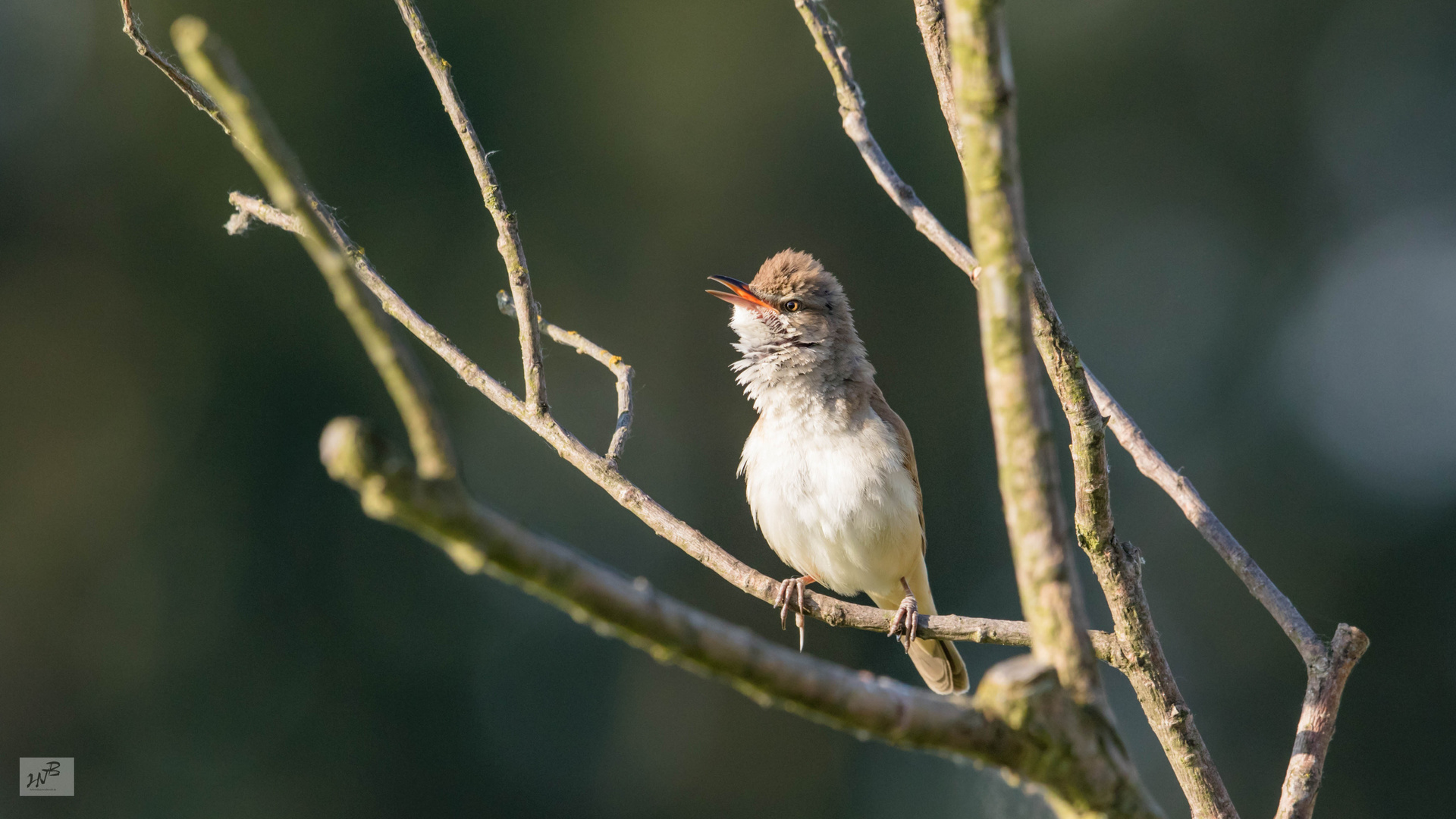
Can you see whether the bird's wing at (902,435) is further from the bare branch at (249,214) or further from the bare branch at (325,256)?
the bare branch at (325,256)

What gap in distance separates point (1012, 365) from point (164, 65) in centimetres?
256

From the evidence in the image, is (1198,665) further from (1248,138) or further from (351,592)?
(351,592)

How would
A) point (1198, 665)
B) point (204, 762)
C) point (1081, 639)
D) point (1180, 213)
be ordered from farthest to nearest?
point (1180, 213) → point (1198, 665) → point (204, 762) → point (1081, 639)

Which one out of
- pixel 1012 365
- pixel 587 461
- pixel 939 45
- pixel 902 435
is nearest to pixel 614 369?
pixel 587 461

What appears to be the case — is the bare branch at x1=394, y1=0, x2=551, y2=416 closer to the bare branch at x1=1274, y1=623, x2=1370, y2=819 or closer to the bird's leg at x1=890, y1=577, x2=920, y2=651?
the bird's leg at x1=890, y1=577, x2=920, y2=651

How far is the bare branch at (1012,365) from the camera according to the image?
1.21 m

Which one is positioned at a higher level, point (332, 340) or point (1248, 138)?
point (1248, 138)

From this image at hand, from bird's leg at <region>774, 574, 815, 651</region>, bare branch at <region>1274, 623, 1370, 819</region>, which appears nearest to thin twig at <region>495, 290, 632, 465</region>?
bird's leg at <region>774, 574, 815, 651</region>

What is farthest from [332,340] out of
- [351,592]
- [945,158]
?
[945,158]

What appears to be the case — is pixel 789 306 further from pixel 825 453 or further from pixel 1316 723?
pixel 1316 723

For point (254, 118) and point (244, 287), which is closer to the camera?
point (254, 118)

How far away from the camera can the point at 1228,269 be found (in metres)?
15.3

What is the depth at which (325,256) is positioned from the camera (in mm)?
→ 1012

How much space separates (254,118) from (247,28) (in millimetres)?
13929
